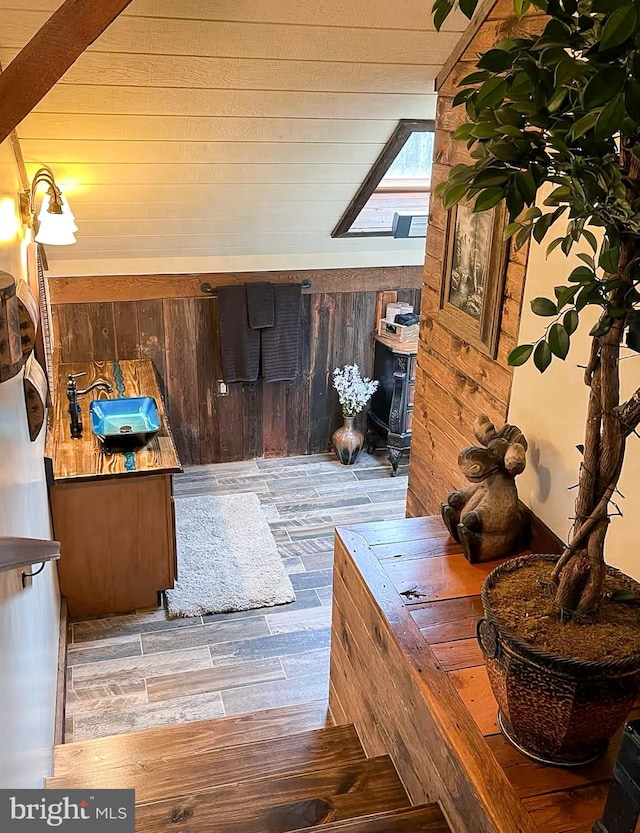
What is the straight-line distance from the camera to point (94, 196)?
365 centimetres

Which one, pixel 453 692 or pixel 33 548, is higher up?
pixel 33 548

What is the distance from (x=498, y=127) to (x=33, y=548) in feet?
4.02

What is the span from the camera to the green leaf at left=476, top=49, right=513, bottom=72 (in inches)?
37.4

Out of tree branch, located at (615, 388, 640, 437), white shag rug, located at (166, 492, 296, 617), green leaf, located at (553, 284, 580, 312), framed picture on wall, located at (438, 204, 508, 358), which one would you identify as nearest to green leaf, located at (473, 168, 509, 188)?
green leaf, located at (553, 284, 580, 312)

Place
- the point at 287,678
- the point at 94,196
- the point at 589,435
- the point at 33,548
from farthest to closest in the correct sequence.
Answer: the point at 94,196, the point at 287,678, the point at 33,548, the point at 589,435

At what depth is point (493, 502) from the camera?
210cm

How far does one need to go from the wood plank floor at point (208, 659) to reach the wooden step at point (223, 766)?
0.70 m

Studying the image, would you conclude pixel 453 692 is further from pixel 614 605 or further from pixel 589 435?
pixel 589 435

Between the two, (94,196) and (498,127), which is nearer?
(498,127)

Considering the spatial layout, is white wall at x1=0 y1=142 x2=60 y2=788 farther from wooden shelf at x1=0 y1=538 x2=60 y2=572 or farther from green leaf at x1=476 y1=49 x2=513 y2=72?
green leaf at x1=476 y1=49 x2=513 y2=72

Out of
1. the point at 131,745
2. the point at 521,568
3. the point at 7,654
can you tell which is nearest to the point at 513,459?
the point at 521,568

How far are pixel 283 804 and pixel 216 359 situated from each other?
3.41m

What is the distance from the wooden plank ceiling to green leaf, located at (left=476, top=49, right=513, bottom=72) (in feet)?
5.24

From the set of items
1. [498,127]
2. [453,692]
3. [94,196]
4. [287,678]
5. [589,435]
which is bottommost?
[287,678]
